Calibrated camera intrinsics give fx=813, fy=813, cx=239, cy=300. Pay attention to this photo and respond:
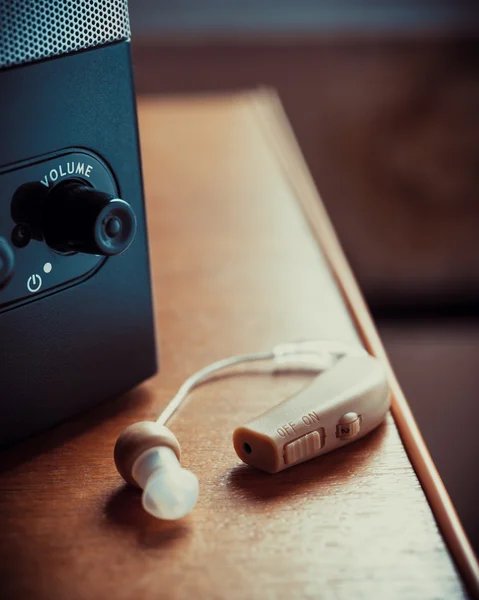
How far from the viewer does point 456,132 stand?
1751 mm

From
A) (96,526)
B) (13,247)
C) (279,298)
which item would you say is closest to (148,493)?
(96,526)

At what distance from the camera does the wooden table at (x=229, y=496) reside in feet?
1.20

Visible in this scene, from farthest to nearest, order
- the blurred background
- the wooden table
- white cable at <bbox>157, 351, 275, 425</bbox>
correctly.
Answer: the blurred background → white cable at <bbox>157, 351, 275, 425</bbox> → the wooden table

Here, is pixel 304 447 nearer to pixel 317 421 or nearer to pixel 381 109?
pixel 317 421

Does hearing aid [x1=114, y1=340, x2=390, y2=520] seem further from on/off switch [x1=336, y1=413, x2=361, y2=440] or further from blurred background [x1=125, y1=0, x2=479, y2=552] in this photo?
blurred background [x1=125, y1=0, x2=479, y2=552]

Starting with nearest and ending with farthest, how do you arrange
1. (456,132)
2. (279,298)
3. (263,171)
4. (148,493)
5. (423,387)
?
(148,493)
(279,298)
(263,171)
(423,387)
(456,132)

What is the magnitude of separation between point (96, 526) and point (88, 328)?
0.39 feet

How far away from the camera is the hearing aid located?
40cm

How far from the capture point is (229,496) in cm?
42

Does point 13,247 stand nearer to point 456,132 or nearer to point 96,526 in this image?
point 96,526

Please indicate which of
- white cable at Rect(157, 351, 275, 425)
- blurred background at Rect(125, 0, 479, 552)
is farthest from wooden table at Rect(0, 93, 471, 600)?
blurred background at Rect(125, 0, 479, 552)

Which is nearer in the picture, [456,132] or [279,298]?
[279,298]

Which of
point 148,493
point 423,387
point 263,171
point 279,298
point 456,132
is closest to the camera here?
point 148,493

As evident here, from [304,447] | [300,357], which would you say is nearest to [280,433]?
[304,447]
